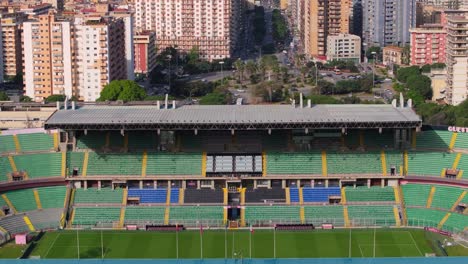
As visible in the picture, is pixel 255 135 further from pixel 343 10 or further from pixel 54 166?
pixel 343 10

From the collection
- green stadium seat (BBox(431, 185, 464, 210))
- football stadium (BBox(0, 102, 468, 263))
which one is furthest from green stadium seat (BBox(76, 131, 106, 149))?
green stadium seat (BBox(431, 185, 464, 210))

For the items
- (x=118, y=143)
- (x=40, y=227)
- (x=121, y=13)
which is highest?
(x=121, y=13)

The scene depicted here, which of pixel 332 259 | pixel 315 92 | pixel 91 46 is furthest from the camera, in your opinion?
pixel 315 92

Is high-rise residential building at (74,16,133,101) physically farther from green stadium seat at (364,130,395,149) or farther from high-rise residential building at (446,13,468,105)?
green stadium seat at (364,130,395,149)

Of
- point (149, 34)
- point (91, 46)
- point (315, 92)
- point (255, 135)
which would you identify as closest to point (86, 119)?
point (255, 135)

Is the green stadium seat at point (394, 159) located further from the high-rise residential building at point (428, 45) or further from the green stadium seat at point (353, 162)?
the high-rise residential building at point (428, 45)

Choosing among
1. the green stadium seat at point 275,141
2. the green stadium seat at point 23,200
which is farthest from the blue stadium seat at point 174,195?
the green stadium seat at point 23,200
